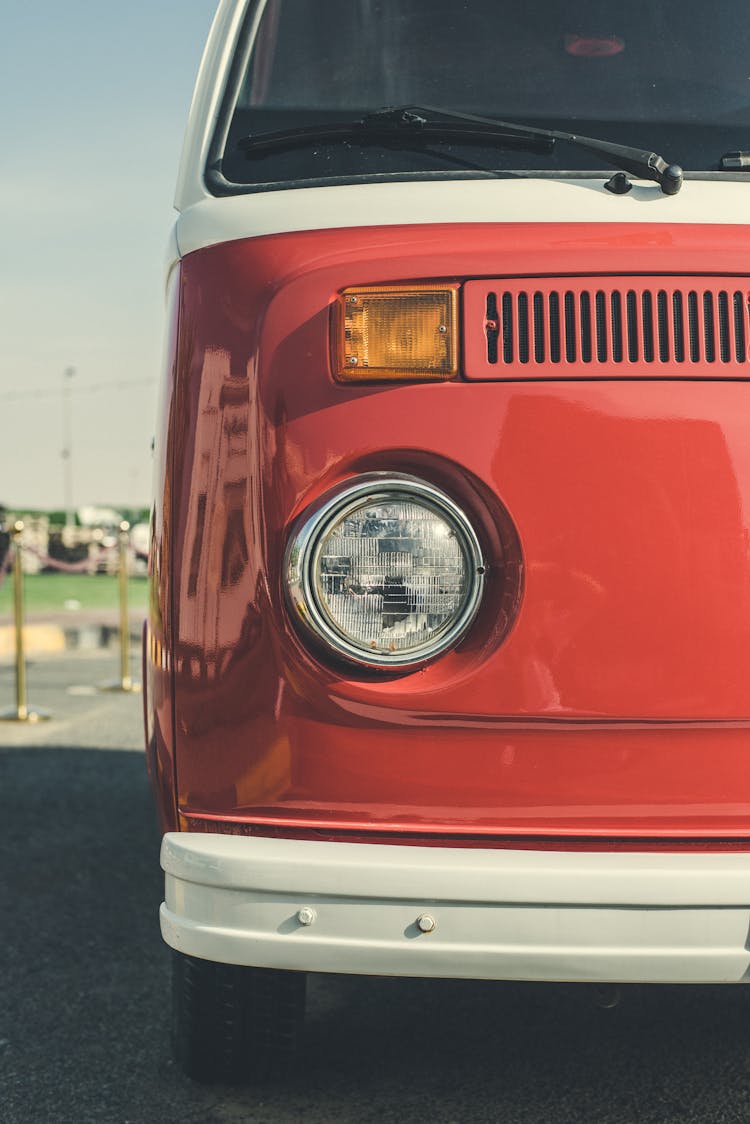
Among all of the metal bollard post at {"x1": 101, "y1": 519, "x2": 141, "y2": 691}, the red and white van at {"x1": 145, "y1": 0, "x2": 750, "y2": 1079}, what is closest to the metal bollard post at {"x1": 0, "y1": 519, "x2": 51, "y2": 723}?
the metal bollard post at {"x1": 101, "y1": 519, "x2": 141, "y2": 691}

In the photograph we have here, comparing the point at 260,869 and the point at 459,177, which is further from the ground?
the point at 459,177

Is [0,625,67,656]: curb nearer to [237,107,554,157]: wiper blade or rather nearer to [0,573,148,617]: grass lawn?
[0,573,148,617]: grass lawn

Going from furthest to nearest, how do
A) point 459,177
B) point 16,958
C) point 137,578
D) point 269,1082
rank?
point 137,578
point 16,958
point 269,1082
point 459,177

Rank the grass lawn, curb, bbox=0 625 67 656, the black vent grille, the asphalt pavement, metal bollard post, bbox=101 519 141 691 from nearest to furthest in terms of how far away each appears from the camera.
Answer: the black vent grille, the asphalt pavement, metal bollard post, bbox=101 519 141 691, curb, bbox=0 625 67 656, the grass lawn

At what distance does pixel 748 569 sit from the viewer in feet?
5.86

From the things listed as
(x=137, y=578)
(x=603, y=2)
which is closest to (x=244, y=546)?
(x=603, y=2)

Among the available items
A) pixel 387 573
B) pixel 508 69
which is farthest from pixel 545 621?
pixel 508 69

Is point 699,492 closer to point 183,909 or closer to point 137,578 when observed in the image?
point 183,909

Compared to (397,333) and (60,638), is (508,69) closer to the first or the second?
(397,333)

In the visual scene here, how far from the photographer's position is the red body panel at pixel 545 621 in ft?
5.85

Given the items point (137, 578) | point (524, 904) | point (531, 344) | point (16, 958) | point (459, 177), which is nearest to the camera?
point (524, 904)

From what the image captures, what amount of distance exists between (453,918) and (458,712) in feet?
0.93

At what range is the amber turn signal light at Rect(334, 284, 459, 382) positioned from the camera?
182cm

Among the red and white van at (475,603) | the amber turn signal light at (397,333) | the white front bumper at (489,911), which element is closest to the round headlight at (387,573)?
the red and white van at (475,603)
